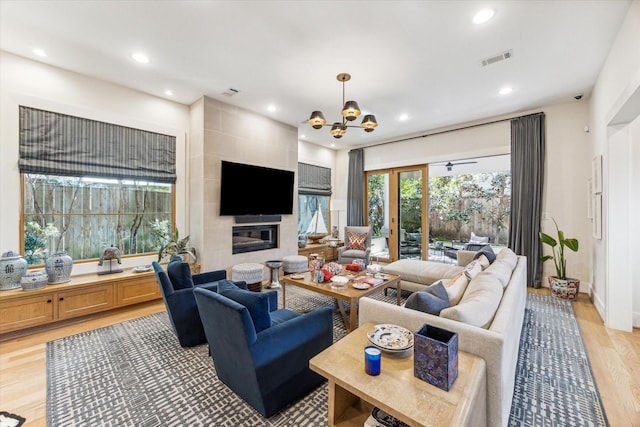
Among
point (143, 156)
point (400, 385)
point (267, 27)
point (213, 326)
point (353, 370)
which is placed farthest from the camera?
point (143, 156)

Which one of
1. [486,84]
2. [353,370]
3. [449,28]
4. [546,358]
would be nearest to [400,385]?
[353,370]

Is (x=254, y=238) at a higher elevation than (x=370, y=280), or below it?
higher

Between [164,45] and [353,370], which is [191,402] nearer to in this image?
[353,370]

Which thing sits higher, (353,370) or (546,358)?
(353,370)

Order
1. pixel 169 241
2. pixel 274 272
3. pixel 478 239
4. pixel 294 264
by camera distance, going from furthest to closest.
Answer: pixel 478 239 < pixel 294 264 < pixel 274 272 < pixel 169 241

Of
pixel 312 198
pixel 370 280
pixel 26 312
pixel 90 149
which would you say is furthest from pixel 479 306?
pixel 312 198

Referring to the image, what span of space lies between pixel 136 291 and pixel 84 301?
534 millimetres

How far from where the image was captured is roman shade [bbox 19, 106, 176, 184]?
10.5 feet

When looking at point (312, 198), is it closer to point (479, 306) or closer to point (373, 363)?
point (479, 306)

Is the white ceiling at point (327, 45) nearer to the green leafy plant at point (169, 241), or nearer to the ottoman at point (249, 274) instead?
the green leafy plant at point (169, 241)

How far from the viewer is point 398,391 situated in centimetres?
117

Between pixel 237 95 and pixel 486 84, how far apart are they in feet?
12.0

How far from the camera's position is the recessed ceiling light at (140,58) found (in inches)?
122

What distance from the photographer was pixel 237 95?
13.8 feet
